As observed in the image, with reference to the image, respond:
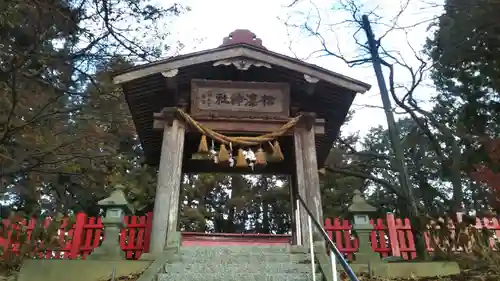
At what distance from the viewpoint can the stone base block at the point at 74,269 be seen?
20.6ft

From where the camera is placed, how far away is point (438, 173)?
22172 millimetres

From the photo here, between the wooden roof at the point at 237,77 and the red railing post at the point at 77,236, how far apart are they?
2341 mm

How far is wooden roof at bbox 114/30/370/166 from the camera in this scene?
822cm

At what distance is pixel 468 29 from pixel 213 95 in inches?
432

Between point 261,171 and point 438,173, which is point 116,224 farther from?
point 438,173

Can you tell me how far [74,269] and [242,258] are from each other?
2515mm

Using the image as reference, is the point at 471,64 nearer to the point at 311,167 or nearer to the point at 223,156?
the point at 311,167

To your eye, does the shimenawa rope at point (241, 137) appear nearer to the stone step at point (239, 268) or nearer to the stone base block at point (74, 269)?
the stone base block at point (74, 269)

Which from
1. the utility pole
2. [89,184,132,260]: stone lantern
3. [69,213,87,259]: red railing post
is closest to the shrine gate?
[89,184,132,260]: stone lantern

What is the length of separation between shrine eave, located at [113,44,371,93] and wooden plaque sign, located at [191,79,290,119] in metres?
0.51

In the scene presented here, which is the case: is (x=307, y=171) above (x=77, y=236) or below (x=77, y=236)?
above

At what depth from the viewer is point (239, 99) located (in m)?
8.62

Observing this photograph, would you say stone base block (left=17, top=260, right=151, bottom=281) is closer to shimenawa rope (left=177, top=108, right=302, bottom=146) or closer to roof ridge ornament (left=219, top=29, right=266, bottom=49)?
shimenawa rope (left=177, top=108, right=302, bottom=146)

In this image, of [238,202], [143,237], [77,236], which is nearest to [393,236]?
[143,237]
